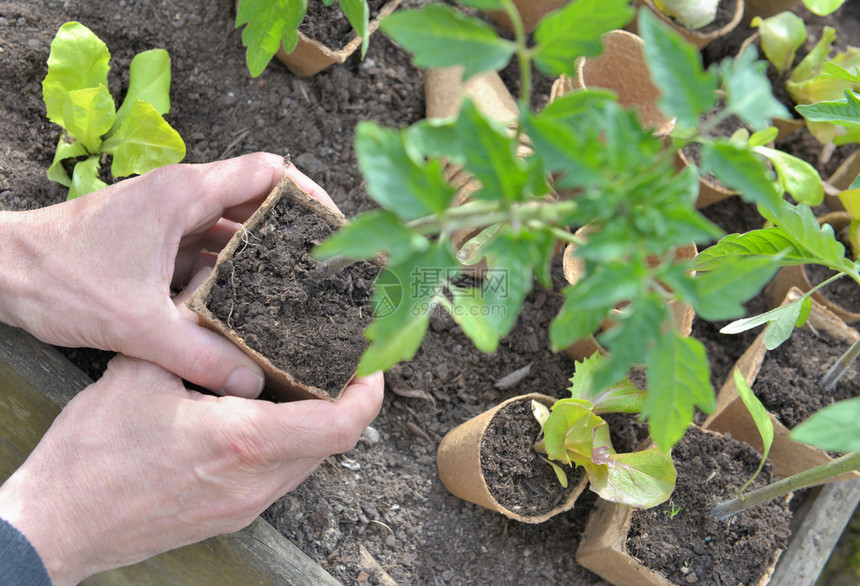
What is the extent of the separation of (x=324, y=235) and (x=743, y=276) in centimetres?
64

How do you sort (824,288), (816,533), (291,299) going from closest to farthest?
1. (291,299)
2. (816,533)
3. (824,288)

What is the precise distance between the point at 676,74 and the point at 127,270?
0.79m

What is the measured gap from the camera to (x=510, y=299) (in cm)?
57

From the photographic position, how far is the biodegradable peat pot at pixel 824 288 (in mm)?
1474

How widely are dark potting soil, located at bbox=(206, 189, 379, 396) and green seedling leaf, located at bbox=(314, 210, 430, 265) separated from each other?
48cm

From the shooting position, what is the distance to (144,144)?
118cm

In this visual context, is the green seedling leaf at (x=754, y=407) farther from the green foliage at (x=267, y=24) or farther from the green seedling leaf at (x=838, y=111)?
the green foliage at (x=267, y=24)

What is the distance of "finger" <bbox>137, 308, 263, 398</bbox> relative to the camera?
3.18ft

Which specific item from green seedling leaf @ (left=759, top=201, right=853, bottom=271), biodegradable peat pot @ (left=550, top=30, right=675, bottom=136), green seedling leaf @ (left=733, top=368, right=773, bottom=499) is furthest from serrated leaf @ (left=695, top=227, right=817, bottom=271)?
biodegradable peat pot @ (left=550, top=30, right=675, bottom=136)

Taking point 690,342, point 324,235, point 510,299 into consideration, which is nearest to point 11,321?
point 324,235

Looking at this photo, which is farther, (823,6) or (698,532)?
(823,6)

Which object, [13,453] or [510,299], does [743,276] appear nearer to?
[510,299]

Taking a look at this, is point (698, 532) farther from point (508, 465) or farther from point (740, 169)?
point (740, 169)

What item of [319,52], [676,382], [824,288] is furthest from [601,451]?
[319,52]
